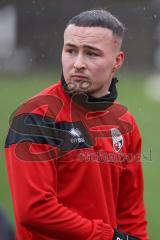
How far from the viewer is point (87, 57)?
1981 millimetres

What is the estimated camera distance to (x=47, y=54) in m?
3.19

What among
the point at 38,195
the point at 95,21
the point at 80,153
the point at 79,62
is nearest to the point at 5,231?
the point at 38,195

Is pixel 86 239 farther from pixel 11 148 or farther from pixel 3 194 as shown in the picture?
pixel 3 194

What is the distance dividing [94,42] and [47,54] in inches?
48.4

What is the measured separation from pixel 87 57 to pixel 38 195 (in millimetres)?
480

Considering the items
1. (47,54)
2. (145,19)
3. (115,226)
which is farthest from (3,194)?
(115,226)

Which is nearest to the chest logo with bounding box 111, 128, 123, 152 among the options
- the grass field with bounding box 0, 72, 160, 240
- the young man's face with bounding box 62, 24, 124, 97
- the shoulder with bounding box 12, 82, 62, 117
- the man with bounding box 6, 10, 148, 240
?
the man with bounding box 6, 10, 148, 240

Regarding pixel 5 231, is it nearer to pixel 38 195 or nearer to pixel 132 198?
pixel 38 195

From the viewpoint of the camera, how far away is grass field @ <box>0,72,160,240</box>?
3168 mm

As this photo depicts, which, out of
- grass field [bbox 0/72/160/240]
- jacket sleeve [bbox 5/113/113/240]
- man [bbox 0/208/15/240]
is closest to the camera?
man [bbox 0/208/15/240]

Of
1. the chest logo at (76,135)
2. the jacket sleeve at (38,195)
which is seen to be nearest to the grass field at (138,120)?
the chest logo at (76,135)


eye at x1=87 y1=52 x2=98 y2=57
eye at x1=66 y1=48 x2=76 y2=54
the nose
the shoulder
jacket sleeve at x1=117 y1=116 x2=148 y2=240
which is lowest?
jacket sleeve at x1=117 y1=116 x2=148 y2=240

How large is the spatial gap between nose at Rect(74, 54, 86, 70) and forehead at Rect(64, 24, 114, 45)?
0.04 m

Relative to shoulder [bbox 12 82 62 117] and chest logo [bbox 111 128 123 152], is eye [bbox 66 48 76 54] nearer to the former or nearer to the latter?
shoulder [bbox 12 82 62 117]
